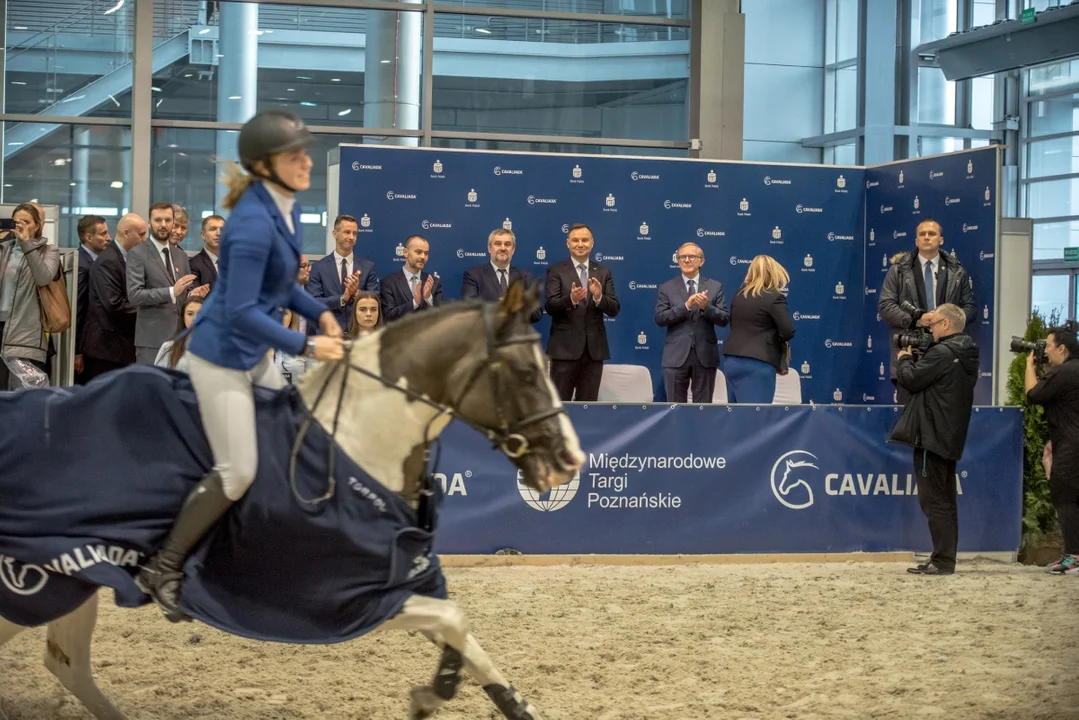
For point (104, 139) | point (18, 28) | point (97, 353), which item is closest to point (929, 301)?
point (97, 353)

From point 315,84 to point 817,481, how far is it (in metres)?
8.13

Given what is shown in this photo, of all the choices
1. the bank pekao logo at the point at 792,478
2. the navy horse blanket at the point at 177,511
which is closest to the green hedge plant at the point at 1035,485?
the bank pekao logo at the point at 792,478

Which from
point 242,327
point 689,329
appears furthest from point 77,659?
point 689,329

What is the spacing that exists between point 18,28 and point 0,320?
634cm

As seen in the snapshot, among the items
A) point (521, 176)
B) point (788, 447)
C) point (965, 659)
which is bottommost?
point (965, 659)

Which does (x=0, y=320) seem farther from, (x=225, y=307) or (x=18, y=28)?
(x=18, y=28)

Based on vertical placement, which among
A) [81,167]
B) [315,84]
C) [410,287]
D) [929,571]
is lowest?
[929,571]

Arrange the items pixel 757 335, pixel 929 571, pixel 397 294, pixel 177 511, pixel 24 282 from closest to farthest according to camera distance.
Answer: pixel 177 511, pixel 24 282, pixel 929 571, pixel 757 335, pixel 397 294

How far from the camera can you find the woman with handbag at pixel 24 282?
844 cm

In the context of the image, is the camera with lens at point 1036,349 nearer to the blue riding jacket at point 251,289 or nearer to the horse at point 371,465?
the horse at point 371,465

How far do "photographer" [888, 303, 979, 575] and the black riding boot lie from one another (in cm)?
603

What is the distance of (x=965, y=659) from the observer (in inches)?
238

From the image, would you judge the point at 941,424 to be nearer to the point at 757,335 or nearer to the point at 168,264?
the point at 757,335

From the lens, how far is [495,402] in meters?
3.97
